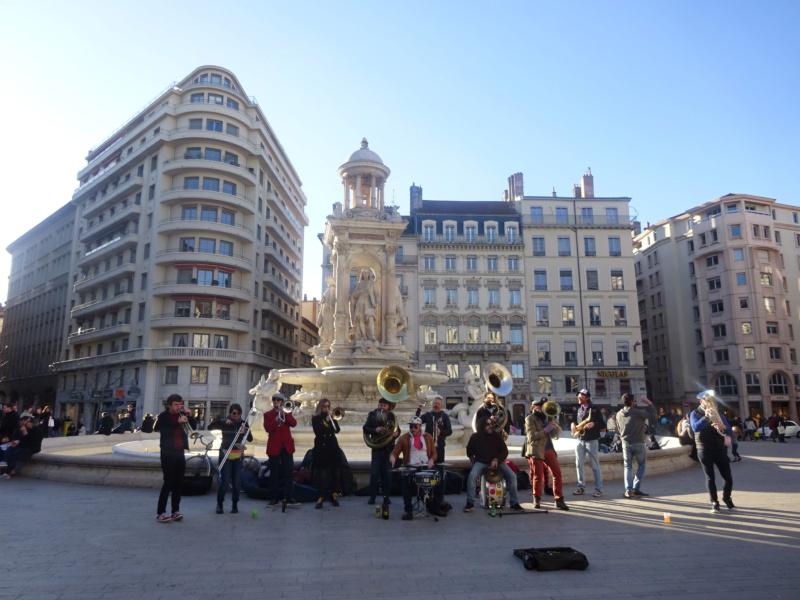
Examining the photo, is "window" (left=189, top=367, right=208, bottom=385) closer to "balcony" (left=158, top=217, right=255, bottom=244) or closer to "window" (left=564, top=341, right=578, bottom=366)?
"balcony" (left=158, top=217, right=255, bottom=244)

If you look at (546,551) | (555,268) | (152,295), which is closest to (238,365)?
(152,295)

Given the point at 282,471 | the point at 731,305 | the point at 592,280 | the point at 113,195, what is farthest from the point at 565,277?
the point at 282,471

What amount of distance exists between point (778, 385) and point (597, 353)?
16440 millimetres

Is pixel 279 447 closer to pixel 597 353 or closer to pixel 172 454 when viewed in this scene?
pixel 172 454

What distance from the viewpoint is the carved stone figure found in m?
18.3

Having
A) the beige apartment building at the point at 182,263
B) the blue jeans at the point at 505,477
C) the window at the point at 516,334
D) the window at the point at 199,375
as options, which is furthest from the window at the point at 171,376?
the blue jeans at the point at 505,477

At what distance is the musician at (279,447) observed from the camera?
29.8 feet

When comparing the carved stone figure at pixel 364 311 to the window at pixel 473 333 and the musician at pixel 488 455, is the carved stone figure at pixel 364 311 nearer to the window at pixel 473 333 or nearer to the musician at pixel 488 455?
the musician at pixel 488 455

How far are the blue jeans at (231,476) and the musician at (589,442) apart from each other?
18.7 ft

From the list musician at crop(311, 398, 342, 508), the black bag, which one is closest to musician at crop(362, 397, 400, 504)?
musician at crop(311, 398, 342, 508)

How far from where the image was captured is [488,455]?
28.6 ft

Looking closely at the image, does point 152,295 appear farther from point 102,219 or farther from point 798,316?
point 798,316

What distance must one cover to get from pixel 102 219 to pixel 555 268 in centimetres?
4422

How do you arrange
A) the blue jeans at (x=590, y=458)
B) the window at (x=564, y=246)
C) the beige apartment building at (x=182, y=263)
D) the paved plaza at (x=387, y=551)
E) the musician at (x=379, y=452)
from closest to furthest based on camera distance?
the paved plaza at (x=387, y=551)
the musician at (x=379, y=452)
the blue jeans at (x=590, y=458)
the beige apartment building at (x=182, y=263)
the window at (x=564, y=246)
